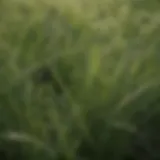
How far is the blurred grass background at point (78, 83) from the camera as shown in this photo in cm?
65

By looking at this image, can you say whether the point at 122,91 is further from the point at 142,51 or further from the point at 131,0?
the point at 131,0

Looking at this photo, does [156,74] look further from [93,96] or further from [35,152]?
[35,152]

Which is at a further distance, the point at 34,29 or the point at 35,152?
the point at 34,29

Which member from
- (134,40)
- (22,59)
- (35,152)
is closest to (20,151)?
(35,152)

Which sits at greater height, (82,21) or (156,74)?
(82,21)

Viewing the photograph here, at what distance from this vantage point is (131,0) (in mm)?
815

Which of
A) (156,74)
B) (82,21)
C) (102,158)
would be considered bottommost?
(102,158)

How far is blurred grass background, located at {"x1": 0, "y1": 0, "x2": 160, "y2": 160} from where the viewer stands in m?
0.65

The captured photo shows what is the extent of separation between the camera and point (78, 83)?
2.26ft

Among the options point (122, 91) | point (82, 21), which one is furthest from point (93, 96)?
point (82, 21)

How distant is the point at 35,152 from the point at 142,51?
0.22 meters

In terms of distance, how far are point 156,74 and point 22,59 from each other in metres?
0.19

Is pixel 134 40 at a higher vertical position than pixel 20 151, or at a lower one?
higher

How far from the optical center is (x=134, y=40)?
0.75 m
